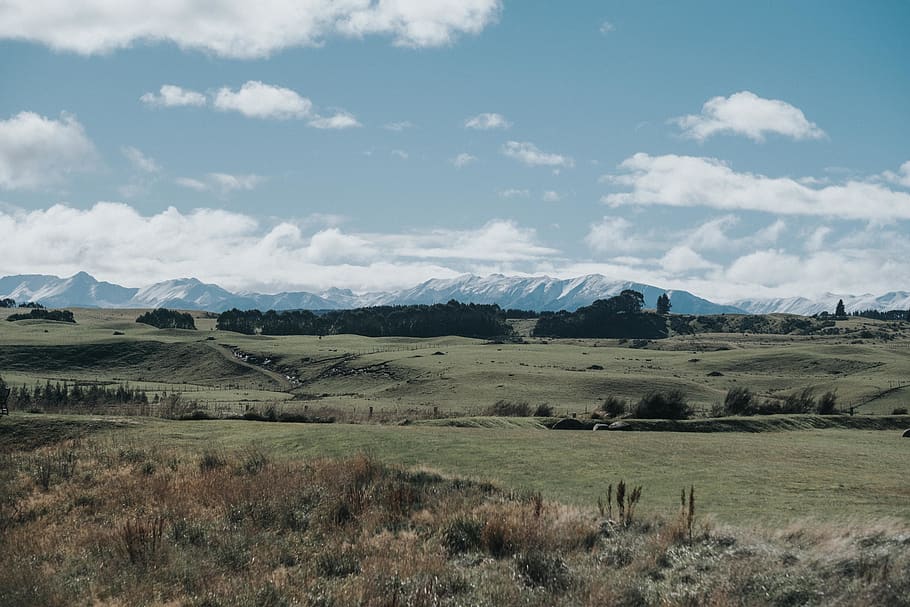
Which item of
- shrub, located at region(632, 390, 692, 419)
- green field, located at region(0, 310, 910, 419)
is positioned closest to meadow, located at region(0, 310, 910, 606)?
shrub, located at region(632, 390, 692, 419)

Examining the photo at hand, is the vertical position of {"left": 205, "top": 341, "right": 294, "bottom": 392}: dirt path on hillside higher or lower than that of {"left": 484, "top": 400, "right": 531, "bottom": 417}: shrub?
lower

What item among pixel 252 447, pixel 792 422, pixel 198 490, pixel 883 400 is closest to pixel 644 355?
pixel 883 400

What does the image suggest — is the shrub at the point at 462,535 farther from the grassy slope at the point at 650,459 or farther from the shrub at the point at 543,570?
the grassy slope at the point at 650,459

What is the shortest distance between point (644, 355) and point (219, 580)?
4603 inches

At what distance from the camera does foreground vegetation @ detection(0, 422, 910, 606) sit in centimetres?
1064

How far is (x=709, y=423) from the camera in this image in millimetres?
39344

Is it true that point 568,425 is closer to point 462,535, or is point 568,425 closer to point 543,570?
point 462,535

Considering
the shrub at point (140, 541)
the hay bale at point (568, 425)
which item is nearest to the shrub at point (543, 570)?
the shrub at point (140, 541)

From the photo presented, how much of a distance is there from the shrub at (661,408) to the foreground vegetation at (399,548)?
89.3 ft

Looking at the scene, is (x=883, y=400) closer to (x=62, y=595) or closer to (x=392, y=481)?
(x=392, y=481)

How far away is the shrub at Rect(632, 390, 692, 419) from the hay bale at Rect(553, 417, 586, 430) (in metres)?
7.83

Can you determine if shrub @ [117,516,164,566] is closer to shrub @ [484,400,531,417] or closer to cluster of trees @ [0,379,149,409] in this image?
shrub @ [484,400,531,417]

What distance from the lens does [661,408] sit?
44.8 metres

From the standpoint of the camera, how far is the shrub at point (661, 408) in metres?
44.3
